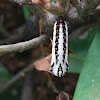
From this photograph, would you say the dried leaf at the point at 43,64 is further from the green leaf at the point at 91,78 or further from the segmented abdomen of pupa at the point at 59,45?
the green leaf at the point at 91,78

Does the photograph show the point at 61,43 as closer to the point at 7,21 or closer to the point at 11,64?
the point at 11,64

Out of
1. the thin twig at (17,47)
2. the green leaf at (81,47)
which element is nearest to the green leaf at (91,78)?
the thin twig at (17,47)

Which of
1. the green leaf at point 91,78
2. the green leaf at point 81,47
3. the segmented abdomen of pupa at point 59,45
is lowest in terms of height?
the green leaf at point 81,47

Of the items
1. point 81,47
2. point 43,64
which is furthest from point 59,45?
point 81,47

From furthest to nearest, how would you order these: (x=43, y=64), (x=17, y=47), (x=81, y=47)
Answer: (x=81, y=47)
(x=43, y=64)
(x=17, y=47)

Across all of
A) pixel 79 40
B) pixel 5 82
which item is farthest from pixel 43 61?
pixel 5 82

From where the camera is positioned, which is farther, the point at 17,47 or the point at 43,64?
the point at 43,64

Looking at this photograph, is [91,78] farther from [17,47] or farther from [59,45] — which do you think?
[17,47]

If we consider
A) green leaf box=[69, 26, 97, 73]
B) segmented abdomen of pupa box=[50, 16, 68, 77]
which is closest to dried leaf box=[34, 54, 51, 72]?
segmented abdomen of pupa box=[50, 16, 68, 77]

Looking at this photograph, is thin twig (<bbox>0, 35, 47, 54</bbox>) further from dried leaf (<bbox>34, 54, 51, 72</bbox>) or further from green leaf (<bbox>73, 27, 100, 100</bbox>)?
green leaf (<bbox>73, 27, 100, 100</bbox>)
